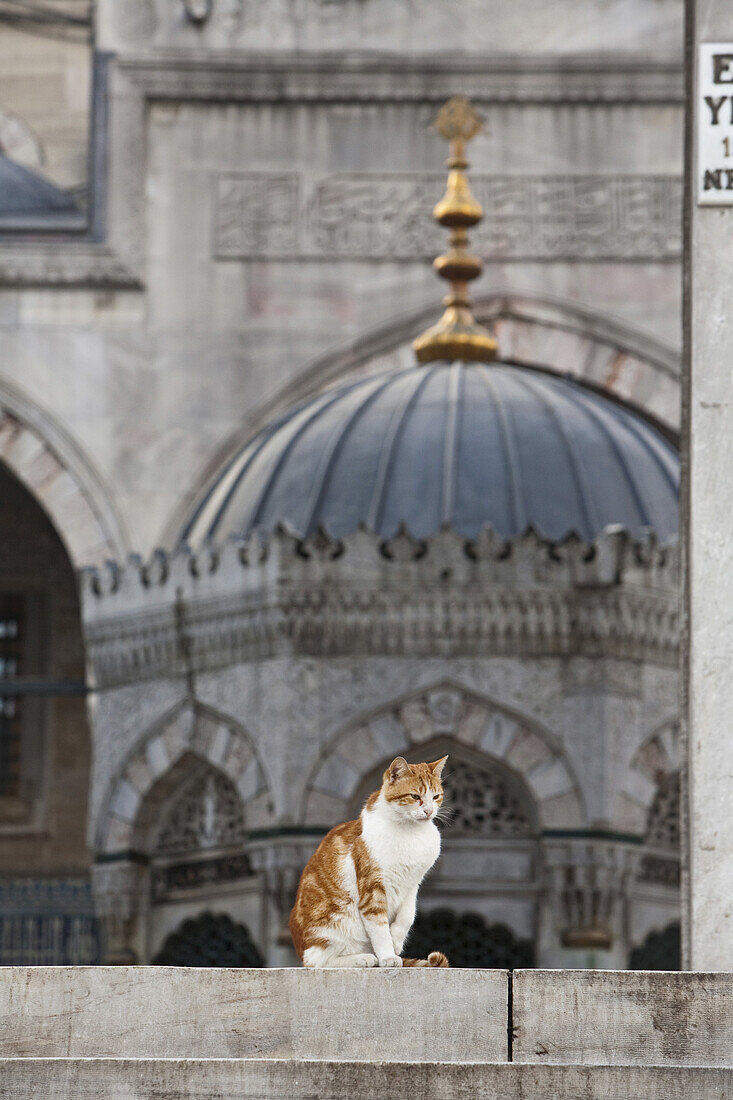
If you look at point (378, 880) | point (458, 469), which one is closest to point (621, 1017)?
point (378, 880)

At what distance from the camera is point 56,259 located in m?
17.4

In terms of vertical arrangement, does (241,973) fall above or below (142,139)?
below

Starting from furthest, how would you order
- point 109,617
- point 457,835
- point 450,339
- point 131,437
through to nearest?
point 131,437
point 450,339
point 109,617
point 457,835

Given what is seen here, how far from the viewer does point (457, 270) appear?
13562 millimetres

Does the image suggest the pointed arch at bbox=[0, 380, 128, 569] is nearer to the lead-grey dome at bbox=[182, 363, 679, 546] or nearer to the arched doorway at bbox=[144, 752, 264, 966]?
the lead-grey dome at bbox=[182, 363, 679, 546]

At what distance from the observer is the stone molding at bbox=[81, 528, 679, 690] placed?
1127 cm

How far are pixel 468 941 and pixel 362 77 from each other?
847cm

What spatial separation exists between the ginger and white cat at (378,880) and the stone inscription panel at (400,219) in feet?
37.6

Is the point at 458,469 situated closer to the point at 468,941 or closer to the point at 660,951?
the point at 468,941

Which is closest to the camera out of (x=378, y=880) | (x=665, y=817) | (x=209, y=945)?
(x=378, y=880)

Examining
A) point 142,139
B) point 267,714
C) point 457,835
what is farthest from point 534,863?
point 142,139

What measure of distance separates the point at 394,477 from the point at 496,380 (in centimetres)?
110

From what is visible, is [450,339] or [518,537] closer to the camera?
[518,537]

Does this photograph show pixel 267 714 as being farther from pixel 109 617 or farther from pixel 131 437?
pixel 131 437
